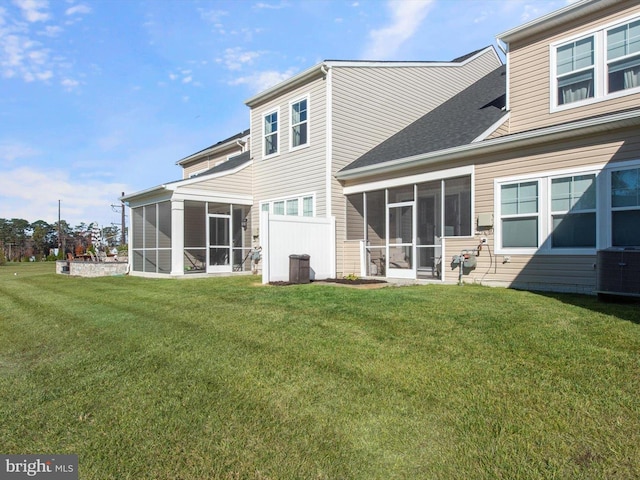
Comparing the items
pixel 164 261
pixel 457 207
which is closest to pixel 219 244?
pixel 164 261

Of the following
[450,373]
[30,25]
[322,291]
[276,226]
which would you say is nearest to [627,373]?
[450,373]

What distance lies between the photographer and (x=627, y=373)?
11.1 ft

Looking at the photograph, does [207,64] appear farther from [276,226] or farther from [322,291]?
[322,291]

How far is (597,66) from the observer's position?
27.5ft

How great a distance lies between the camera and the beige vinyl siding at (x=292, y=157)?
12953 mm

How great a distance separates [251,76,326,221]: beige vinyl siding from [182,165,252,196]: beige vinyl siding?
31 centimetres

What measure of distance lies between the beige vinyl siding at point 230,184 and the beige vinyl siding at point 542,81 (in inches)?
366

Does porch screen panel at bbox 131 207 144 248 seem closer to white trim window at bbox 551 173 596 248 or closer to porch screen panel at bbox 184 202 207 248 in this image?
porch screen panel at bbox 184 202 207 248

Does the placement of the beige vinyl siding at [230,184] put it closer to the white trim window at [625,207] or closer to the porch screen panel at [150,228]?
the porch screen panel at [150,228]

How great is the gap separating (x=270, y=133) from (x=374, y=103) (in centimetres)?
390

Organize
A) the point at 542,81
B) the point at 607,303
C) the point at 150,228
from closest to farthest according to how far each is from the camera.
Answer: the point at 607,303
the point at 542,81
the point at 150,228

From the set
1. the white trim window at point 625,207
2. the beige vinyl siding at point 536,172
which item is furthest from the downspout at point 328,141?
Answer: the white trim window at point 625,207

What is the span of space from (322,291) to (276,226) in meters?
3.38

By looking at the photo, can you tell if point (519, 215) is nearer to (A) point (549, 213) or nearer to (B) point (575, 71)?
(A) point (549, 213)
